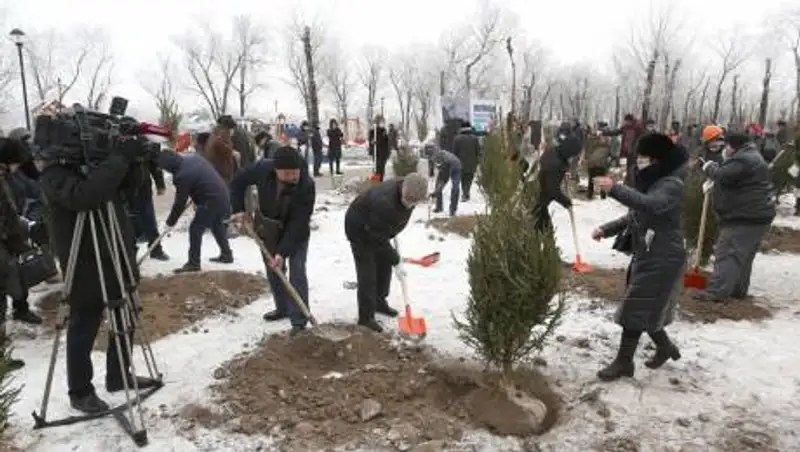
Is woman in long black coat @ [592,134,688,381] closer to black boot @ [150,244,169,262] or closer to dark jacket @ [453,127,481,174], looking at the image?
black boot @ [150,244,169,262]

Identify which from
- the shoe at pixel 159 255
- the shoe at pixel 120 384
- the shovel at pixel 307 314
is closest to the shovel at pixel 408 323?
the shovel at pixel 307 314

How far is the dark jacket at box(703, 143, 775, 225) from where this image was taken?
5.97 meters

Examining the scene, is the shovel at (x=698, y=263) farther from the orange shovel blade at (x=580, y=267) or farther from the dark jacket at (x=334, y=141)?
the dark jacket at (x=334, y=141)

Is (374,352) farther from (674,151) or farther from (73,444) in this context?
(674,151)

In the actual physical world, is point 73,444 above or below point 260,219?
below

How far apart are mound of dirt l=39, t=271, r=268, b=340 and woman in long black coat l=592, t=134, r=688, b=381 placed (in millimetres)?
3463

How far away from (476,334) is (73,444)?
7.77 feet

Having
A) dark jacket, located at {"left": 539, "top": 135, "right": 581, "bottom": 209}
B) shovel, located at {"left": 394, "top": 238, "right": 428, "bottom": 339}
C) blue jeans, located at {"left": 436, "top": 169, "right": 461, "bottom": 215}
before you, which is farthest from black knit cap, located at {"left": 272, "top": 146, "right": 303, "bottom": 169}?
blue jeans, located at {"left": 436, "top": 169, "right": 461, "bottom": 215}

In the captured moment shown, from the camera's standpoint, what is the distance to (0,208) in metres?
4.72

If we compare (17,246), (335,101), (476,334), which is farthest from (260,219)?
(335,101)

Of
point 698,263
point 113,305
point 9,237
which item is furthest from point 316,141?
point 113,305

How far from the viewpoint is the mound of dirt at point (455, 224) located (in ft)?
32.5

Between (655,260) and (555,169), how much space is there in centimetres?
341

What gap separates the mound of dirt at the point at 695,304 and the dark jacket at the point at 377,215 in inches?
86.2
